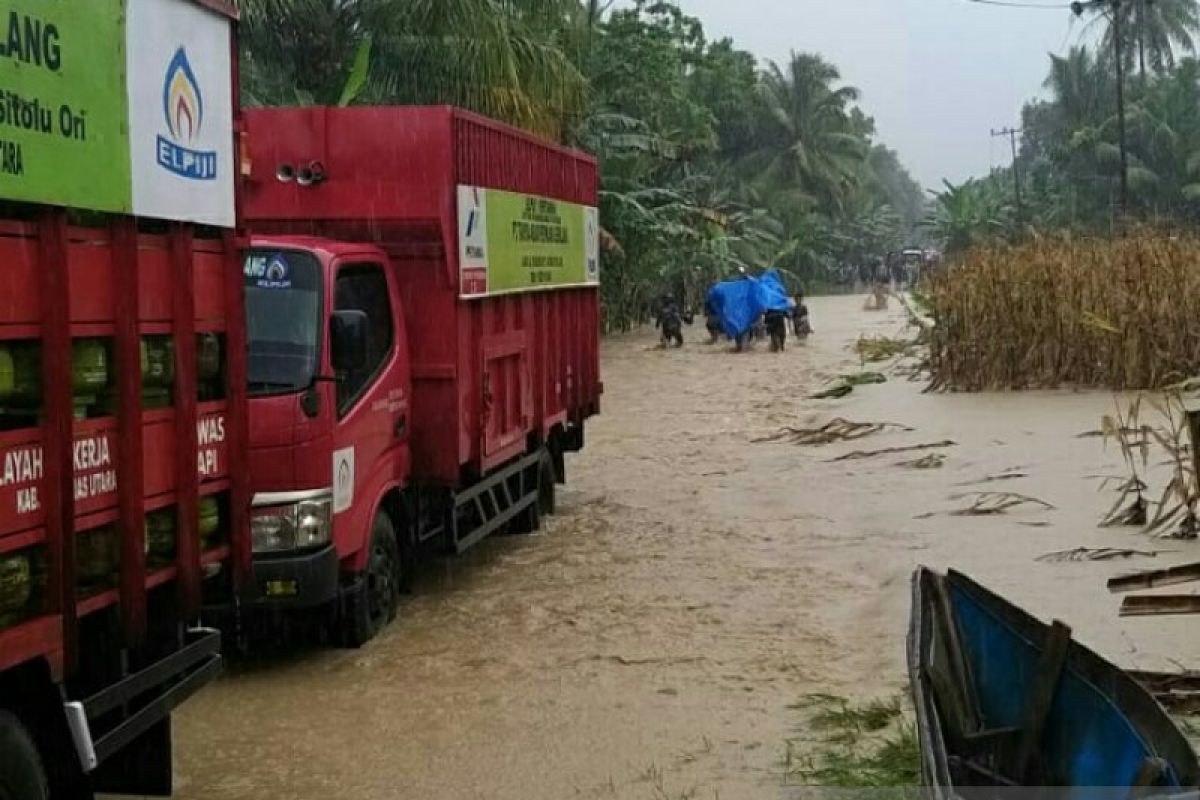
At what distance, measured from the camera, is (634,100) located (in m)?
34.9

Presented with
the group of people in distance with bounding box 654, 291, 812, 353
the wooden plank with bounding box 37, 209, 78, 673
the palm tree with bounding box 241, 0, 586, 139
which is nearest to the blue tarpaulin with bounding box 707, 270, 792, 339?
the group of people in distance with bounding box 654, 291, 812, 353

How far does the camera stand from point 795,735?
21.1 feet

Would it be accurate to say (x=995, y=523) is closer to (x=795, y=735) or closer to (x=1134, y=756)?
(x=795, y=735)

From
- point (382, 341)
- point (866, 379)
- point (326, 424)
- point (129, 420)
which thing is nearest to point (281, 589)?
point (326, 424)

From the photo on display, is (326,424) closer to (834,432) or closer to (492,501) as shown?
(492,501)

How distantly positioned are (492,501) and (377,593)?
1.88 m

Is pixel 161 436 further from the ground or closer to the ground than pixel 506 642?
further from the ground

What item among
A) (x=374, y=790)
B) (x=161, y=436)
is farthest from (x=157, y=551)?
(x=374, y=790)

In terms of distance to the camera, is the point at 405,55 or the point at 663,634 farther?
the point at 405,55

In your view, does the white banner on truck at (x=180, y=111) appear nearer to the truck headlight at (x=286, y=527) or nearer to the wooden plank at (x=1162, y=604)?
the truck headlight at (x=286, y=527)

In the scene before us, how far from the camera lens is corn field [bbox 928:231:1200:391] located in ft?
61.4

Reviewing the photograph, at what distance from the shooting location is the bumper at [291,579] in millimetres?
6805

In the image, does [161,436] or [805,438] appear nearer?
[161,436]

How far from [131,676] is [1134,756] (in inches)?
112
